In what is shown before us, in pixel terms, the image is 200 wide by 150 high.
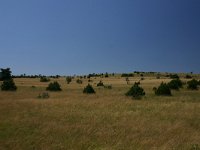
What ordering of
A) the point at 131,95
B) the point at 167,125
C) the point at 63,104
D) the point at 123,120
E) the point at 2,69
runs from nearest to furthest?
the point at 167,125, the point at 123,120, the point at 63,104, the point at 131,95, the point at 2,69

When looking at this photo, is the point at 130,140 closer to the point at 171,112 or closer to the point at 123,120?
the point at 123,120

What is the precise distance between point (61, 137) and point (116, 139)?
2.73 meters

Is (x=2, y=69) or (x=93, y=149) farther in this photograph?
(x=2, y=69)

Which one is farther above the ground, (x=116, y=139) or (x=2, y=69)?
(x=2, y=69)

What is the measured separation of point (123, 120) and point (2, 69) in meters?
54.6

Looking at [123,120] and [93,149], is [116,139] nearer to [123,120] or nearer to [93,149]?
[93,149]

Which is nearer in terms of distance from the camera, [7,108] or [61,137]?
[61,137]

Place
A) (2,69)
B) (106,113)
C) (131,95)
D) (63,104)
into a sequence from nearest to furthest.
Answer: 1. (106,113)
2. (63,104)
3. (131,95)
4. (2,69)

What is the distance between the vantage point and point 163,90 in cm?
3897

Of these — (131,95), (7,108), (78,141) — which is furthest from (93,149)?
(131,95)

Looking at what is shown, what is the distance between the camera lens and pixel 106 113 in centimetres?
2428

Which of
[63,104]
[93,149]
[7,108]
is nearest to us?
[93,149]

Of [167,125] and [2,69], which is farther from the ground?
[2,69]

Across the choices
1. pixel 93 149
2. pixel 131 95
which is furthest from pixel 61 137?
pixel 131 95
